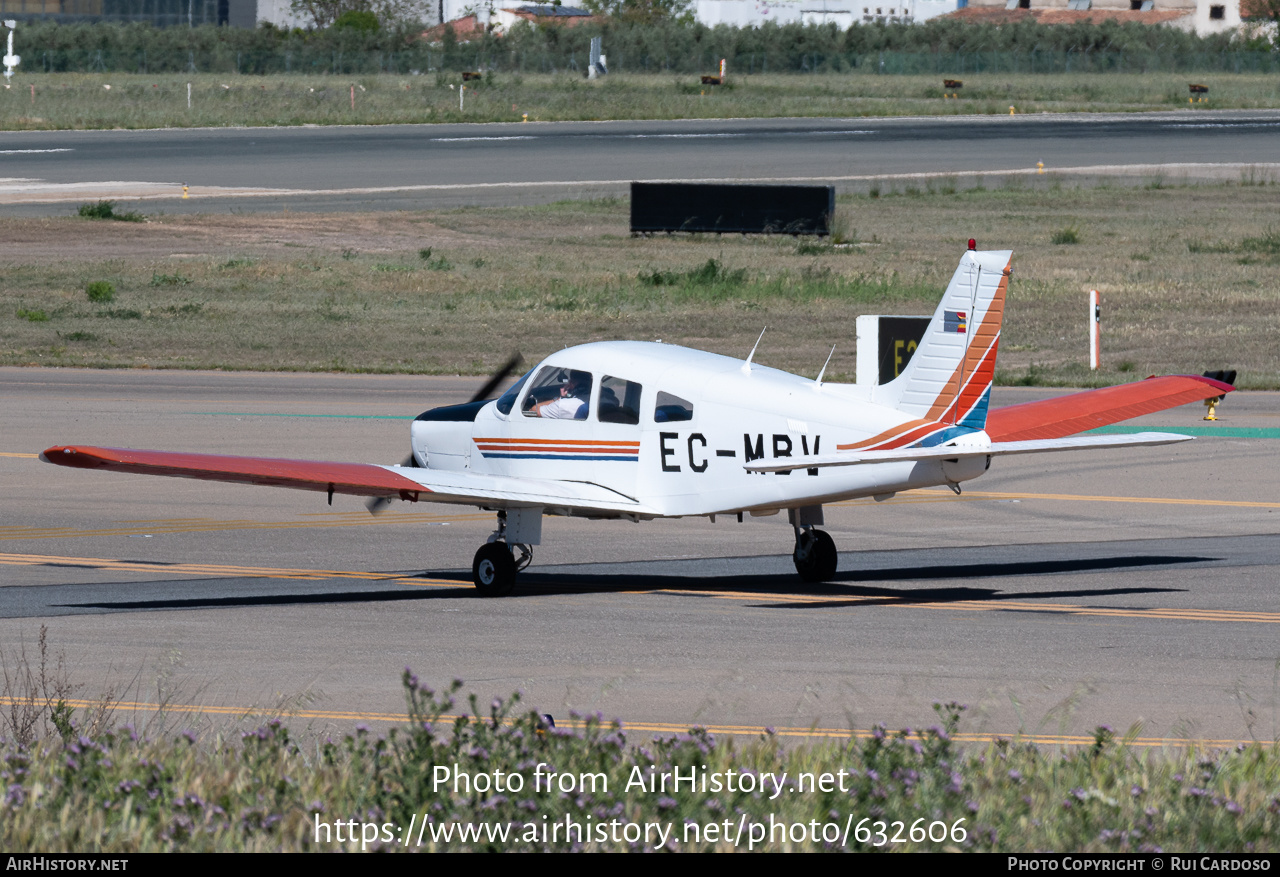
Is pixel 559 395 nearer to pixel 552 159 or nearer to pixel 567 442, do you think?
pixel 567 442

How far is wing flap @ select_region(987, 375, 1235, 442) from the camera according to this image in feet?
58.4

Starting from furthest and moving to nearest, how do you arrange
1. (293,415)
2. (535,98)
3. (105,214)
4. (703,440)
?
(535,98)
(105,214)
(293,415)
(703,440)

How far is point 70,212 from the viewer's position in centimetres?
5897

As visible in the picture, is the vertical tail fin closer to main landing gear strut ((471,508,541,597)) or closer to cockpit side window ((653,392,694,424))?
cockpit side window ((653,392,694,424))

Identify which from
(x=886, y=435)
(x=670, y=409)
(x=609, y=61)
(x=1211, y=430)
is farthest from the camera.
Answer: (x=609, y=61)

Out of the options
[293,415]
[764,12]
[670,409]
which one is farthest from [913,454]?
[764,12]

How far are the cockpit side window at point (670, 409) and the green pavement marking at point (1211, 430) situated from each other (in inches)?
498

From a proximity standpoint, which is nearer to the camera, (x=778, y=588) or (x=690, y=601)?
(x=690, y=601)

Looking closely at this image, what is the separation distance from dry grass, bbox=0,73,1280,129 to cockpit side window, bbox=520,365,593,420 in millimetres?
78343

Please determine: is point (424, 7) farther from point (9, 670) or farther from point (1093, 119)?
point (9, 670)


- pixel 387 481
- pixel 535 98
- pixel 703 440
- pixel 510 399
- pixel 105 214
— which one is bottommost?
pixel 387 481

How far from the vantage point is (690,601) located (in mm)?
17031

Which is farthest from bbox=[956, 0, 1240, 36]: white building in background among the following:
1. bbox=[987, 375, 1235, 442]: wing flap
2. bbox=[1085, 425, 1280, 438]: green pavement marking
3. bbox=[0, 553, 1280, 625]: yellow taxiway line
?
bbox=[0, 553, 1280, 625]: yellow taxiway line

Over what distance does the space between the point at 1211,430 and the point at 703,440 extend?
14592mm
